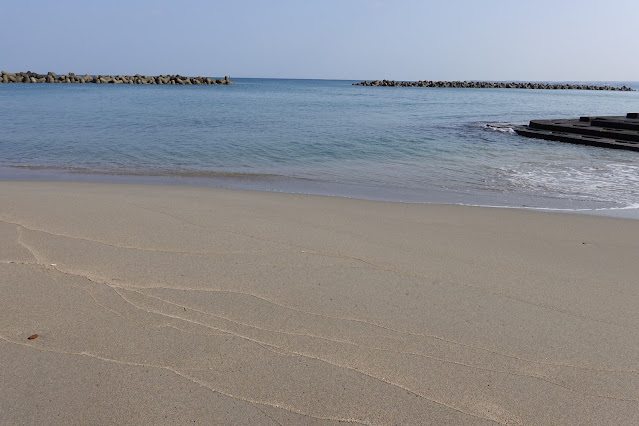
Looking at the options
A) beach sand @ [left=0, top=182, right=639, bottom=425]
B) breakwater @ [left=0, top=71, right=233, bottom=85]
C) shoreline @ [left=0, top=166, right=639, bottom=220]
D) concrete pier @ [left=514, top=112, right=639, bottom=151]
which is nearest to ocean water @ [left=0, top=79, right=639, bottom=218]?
shoreline @ [left=0, top=166, right=639, bottom=220]

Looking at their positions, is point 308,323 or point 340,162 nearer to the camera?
point 308,323

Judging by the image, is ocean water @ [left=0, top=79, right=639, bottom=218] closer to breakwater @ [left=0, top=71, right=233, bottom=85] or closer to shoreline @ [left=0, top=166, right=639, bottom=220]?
shoreline @ [left=0, top=166, right=639, bottom=220]

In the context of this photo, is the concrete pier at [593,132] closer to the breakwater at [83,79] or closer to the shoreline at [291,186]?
the shoreline at [291,186]

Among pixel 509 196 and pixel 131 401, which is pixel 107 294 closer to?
pixel 131 401

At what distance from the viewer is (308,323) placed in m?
3.30

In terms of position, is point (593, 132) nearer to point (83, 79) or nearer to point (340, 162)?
point (340, 162)

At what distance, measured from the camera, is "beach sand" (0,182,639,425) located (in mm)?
2508

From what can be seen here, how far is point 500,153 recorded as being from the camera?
46.1ft

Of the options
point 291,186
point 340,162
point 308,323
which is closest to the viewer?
point 308,323

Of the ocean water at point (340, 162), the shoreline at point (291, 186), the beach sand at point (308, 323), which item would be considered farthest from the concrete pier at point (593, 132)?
the beach sand at point (308, 323)

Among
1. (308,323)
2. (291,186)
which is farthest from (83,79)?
(308,323)

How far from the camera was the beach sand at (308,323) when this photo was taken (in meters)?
2.51

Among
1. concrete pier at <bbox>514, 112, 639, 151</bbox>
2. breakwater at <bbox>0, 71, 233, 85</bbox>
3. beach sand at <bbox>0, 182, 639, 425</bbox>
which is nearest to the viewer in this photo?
beach sand at <bbox>0, 182, 639, 425</bbox>

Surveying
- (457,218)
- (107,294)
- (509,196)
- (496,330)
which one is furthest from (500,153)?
(107,294)
